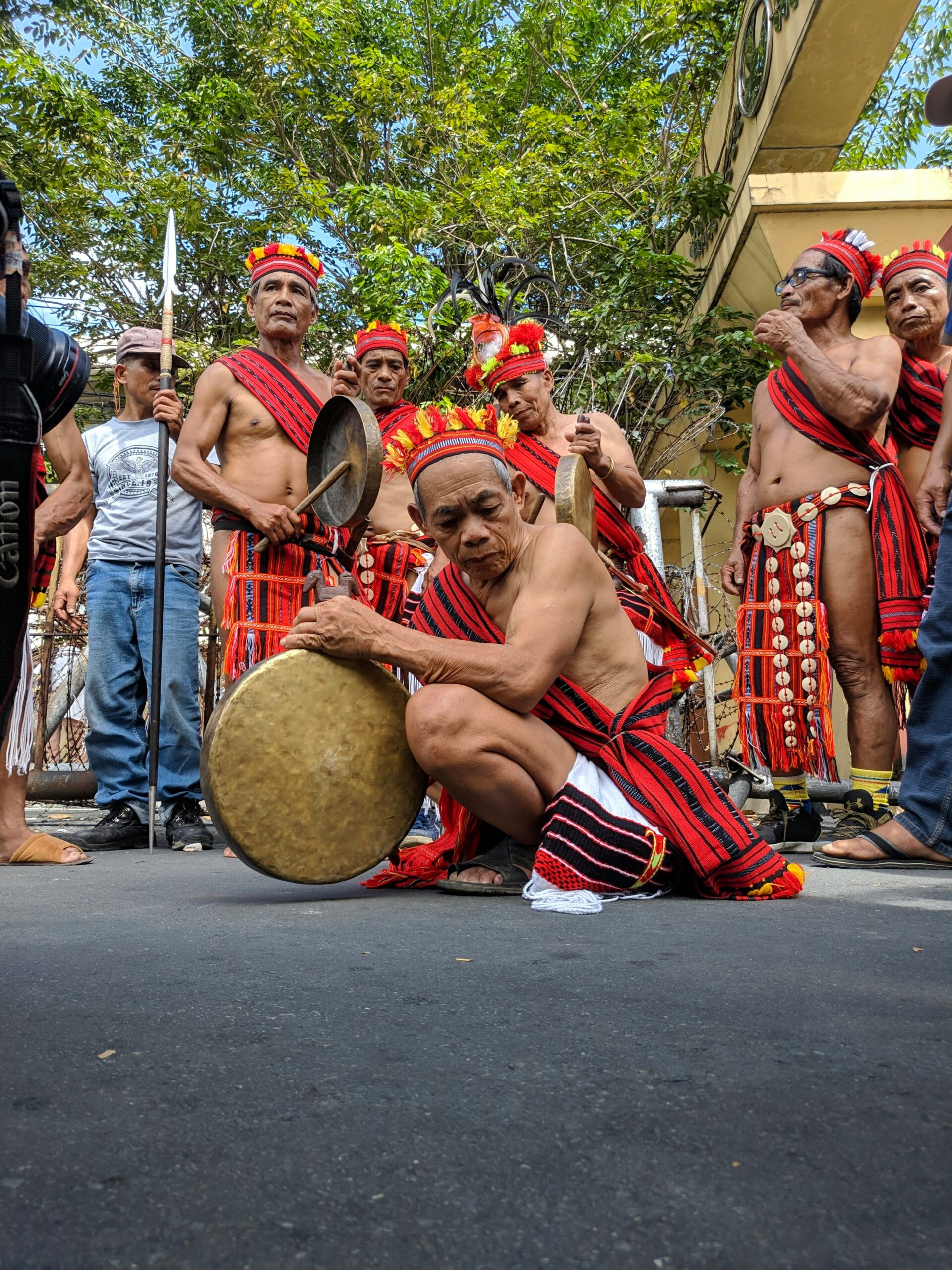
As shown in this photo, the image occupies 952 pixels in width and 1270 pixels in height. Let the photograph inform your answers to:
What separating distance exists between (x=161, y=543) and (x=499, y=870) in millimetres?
2144

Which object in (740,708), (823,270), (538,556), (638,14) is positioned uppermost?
(638,14)

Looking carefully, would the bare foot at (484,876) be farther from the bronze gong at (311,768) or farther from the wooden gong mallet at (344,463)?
the wooden gong mallet at (344,463)

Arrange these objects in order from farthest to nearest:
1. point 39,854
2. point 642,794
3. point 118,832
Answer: point 118,832
point 39,854
point 642,794

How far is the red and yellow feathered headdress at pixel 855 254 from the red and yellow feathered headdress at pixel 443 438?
1971mm

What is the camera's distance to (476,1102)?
1.11 meters

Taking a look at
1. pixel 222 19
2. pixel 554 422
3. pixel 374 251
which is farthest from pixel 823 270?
pixel 222 19

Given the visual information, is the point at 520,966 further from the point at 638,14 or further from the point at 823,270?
the point at 638,14

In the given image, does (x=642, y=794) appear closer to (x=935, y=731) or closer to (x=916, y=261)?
(x=935, y=731)

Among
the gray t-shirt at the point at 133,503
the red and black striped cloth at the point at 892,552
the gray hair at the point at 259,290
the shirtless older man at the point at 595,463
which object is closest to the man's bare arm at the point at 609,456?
the shirtless older man at the point at 595,463

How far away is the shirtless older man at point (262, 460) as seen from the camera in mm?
3881

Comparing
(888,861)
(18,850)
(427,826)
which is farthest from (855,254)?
(18,850)

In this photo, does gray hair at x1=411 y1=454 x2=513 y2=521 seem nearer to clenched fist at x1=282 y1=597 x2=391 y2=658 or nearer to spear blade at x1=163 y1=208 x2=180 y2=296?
clenched fist at x1=282 y1=597 x2=391 y2=658

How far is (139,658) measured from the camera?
4480 millimetres

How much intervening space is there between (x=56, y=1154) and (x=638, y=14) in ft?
39.0
